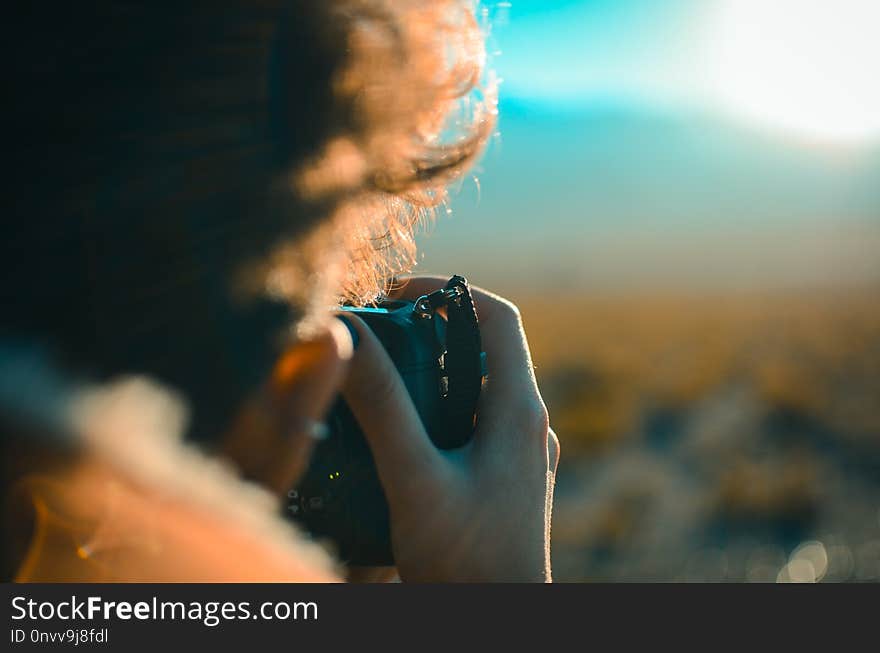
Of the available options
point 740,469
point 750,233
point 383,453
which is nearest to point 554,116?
point 750,233

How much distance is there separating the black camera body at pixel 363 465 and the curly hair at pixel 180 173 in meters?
0.36

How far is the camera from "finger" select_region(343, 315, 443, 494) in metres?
1.00

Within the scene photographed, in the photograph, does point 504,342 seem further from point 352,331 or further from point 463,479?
point 352,331

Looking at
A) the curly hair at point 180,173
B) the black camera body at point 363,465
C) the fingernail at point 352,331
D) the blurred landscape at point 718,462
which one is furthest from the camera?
the blurred landscape at point 718,462

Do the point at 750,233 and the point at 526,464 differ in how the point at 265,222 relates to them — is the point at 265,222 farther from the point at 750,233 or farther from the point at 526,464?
the point at 750,233

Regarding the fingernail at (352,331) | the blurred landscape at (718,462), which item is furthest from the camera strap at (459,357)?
the blurred landscape at (718,462)

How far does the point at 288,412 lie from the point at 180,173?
225mm

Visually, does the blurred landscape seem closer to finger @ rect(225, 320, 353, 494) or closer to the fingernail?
the fingernail

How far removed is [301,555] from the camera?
69cm

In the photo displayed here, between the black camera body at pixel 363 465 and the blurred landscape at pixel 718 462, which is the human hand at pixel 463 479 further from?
the blurred landscape at pixel 718 462

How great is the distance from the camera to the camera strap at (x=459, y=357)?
4.06 ft

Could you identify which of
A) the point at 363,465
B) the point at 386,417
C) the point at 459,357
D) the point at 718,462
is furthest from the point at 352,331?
the point at 718,462

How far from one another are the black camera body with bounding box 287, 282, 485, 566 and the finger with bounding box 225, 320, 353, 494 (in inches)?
12.0
